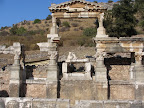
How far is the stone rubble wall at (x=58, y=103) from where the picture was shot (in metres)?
7.10

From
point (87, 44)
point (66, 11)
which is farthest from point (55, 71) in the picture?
point (87, 44)

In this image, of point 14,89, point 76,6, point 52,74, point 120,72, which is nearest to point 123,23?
point 120,72

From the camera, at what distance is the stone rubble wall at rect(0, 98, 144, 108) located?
7102 mm

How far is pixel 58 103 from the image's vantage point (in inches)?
285

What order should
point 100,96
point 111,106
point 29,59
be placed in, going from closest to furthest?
point 111,106 → point 100,96 → point 29,59

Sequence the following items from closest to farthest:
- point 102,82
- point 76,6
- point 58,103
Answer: point 58,103, point 102,82, point 76,6

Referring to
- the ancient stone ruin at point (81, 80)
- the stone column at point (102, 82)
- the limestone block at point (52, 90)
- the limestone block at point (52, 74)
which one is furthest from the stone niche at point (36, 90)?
the stone column at point (102, 82)

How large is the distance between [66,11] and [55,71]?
4.49 meters

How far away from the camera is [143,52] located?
43.4 ft

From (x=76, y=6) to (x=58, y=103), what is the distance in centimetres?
907

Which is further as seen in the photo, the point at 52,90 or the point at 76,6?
the point at 76,6

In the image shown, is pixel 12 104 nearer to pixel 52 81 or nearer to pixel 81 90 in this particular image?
pixel 52 81

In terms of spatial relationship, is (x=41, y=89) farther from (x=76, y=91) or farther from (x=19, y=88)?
(x=76, y=91)

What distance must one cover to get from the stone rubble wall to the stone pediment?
331 inches
